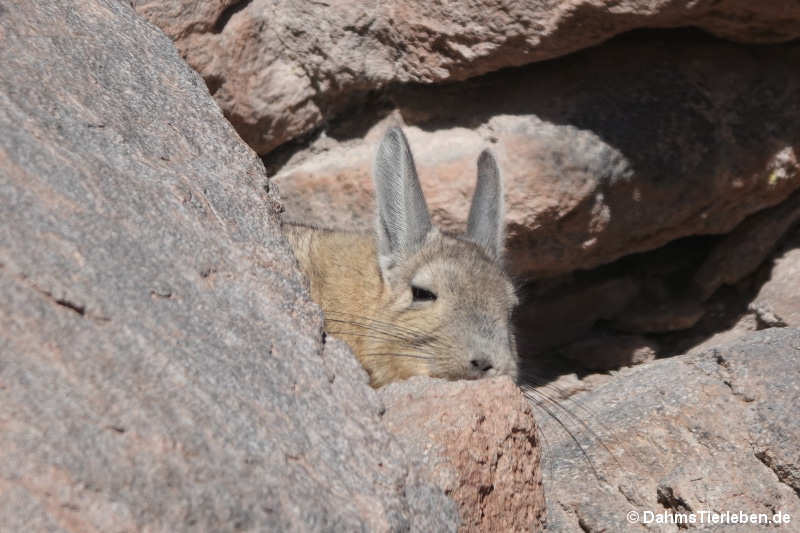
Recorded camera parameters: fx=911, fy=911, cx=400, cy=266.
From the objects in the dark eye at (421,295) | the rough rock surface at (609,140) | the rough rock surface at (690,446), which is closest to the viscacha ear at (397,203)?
the dark eye at (421,295)

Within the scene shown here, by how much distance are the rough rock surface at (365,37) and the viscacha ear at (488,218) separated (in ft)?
3.22

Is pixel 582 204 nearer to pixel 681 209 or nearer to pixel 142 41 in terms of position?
pixel 681 209

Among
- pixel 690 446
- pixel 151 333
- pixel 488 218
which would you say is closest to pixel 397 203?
pixel 488 218

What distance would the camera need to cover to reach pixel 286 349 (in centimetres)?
324

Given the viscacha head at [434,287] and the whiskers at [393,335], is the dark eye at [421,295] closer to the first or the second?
the viscacha head at [434,287]

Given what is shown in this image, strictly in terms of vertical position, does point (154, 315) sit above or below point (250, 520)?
above

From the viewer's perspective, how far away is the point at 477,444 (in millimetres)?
3586

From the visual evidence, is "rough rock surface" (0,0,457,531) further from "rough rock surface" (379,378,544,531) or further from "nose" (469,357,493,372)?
"nose" (469,357,493,372)

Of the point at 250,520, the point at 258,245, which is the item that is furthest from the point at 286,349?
the point at 250,520

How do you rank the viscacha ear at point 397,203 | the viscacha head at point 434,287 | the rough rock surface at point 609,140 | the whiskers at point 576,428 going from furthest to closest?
the rough rock surface at point 609,140 → the viscacha ear at point 397,203 → the viscacha head at point 434,287 → the whiskers at point 576,428

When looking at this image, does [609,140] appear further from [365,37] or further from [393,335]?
[393,335]

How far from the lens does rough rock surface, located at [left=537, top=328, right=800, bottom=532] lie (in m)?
4.06

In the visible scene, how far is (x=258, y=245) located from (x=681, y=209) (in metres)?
4.06

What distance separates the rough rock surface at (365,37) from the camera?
584cm
